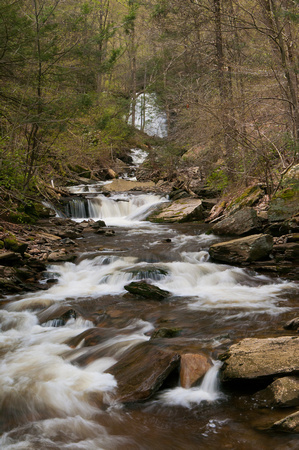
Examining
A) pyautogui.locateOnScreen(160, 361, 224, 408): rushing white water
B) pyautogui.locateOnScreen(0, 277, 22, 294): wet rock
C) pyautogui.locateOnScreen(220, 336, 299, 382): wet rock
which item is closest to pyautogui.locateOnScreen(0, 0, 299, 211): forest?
pyautogui.locateOnScreen(0, 277, 22, 294): wet rock

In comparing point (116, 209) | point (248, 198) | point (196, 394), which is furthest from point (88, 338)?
point (116, 209)

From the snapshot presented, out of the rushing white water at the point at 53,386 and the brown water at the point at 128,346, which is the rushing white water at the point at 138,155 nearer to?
the brown water at the point at 128,346

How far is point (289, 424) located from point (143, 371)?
1.60m

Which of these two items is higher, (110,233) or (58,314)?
(110,233)

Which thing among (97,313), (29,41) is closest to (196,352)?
(97,313)

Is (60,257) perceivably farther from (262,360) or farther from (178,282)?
(262,360)

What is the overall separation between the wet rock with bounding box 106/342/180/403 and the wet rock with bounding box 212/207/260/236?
6.23m

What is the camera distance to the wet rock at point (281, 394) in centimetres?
326

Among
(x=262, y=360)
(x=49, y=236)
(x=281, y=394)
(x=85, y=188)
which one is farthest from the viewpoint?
(x=85, y=188)

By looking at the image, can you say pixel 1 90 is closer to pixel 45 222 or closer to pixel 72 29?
pixel 72 29

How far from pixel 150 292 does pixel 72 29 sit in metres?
7.93

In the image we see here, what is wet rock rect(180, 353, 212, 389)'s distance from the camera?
3904 millimetres

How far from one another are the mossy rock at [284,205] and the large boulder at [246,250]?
1.20 metres

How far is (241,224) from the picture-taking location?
10.2 m
